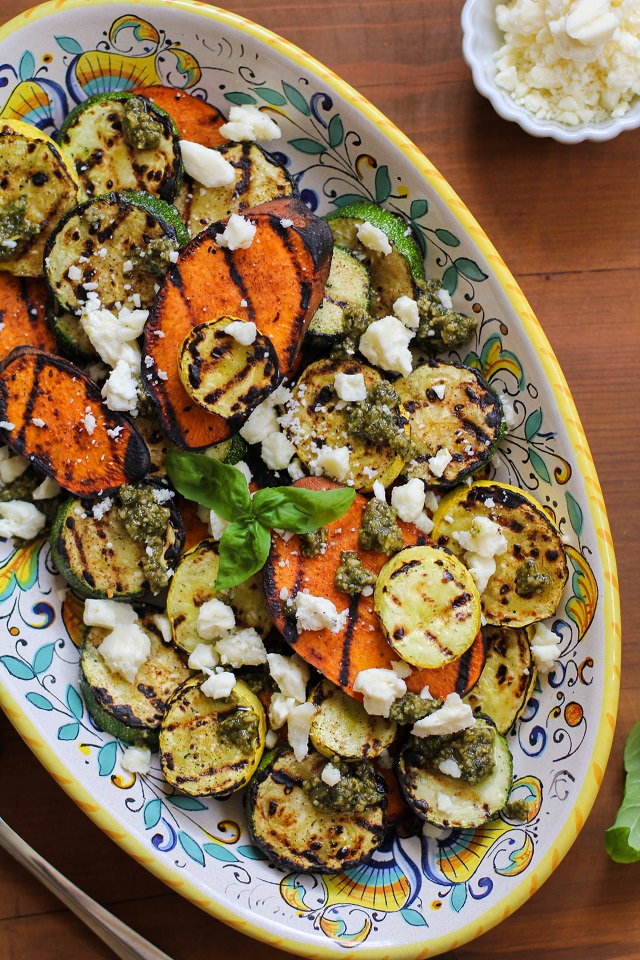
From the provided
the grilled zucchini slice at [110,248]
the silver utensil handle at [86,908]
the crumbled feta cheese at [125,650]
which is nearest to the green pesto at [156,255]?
the grilled zucchini slice at [110,248]

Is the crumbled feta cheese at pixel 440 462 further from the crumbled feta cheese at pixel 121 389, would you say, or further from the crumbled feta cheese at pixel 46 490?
the crumbled feta cheese at pixel 46 490

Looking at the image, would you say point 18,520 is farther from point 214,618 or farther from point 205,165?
point 205,165

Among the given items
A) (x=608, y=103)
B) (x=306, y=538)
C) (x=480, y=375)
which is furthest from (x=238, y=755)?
(x=608, y=103)

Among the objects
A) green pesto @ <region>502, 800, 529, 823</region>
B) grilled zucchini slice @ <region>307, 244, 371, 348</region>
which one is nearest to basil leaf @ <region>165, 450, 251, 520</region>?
grilled zucchini slice @ <region>307, 244, 371, 348</region>

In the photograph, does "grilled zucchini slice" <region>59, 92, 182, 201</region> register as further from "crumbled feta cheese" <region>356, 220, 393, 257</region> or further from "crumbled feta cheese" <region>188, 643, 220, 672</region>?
"crumbled feta cheese" <region>188, 643, 220, 672</region>

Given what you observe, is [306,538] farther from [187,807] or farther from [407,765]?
[187,807]

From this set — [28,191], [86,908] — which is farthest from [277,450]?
[86,908]
